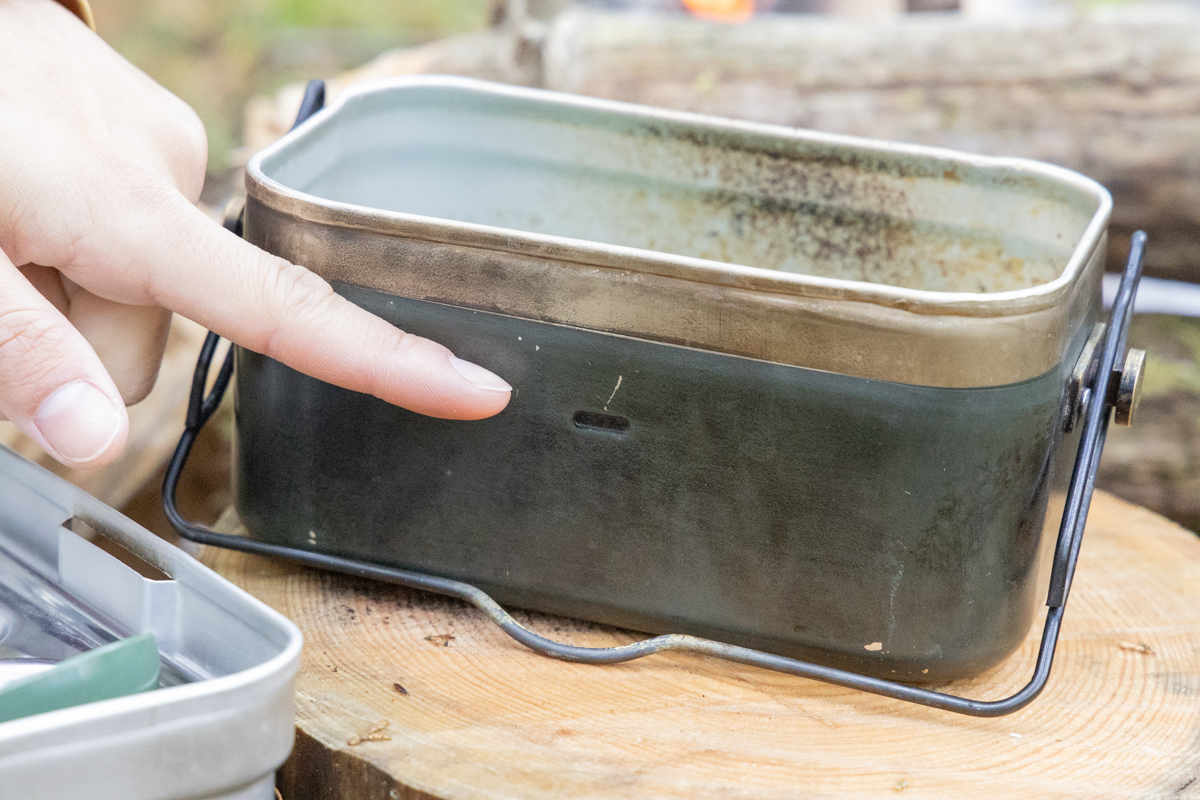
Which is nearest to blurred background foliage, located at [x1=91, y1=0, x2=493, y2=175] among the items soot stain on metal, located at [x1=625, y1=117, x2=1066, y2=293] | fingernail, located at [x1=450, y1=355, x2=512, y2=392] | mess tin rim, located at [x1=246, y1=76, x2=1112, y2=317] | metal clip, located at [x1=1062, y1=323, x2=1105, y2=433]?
soot stain on metal, located at [x1=625, y1=117, x2=1066, y2=293]

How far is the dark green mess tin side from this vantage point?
2.10ft

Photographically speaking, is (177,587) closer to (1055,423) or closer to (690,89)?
(1055,423)

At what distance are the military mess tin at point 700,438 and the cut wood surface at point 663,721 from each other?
0.04 m

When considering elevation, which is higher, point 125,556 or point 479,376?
point 479,376

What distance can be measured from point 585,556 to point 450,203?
38cm

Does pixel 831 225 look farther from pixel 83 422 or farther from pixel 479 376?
pixel 83 422

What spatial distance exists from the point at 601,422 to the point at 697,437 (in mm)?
61

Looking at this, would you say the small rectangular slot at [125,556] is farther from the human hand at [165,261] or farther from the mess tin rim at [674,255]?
the mess tin rim at [674,255]

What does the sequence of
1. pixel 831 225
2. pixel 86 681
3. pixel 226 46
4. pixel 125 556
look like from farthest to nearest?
pixel 226 46 < pixel 125 556 < pixel 831 225 < pixel 86 681

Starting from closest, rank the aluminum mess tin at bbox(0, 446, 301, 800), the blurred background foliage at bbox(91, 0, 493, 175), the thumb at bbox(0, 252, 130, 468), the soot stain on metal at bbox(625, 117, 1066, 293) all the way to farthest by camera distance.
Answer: the aluminum mess tin at bbox(0, 446, 301, 800), the thumb at bbox(0, 252, 130, 468), the soot stain on metal at bbox(625, 117, 1066, 293), the blurred background foliage at bbox(91, 0, 493, 175)

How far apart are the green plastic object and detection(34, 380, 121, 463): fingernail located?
0.38 ft

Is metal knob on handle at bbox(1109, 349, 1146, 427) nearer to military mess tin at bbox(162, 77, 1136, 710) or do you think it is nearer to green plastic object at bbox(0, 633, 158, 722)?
military mess tin at bbox(162, 77, 1136, 710)

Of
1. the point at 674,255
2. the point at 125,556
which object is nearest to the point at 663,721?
the point at 674,255

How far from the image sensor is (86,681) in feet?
1.74
